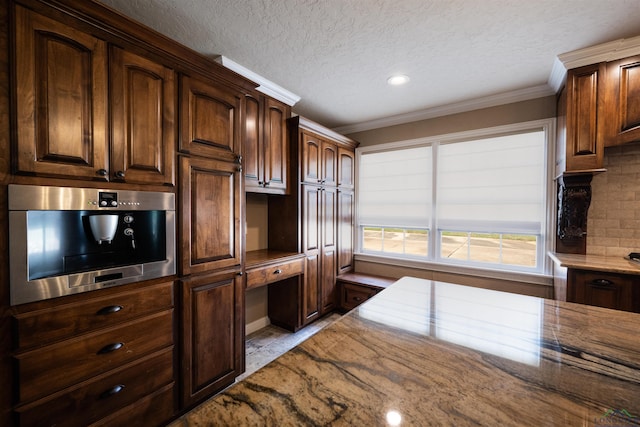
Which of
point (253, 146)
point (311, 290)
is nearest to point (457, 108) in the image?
point (253, 146)

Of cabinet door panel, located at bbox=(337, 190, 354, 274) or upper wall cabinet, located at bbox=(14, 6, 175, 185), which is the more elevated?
upper wall cabinet, located at bbox=(14, 6, 175, 185)

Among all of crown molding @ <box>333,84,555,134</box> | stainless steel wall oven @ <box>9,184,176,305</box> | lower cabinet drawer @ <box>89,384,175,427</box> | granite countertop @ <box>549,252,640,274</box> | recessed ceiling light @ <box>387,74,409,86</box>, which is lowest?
lower cabinet drawer @ <box>89,384,175,427</box>

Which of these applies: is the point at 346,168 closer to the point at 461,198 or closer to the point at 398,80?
the point at 398,80

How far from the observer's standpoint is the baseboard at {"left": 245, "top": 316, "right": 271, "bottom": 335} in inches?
115

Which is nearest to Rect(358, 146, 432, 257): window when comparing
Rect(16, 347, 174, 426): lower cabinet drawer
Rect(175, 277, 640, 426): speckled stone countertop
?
Rect(175, 277, 640, 426): speckled stone countertop

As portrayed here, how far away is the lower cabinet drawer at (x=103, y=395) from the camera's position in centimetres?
120

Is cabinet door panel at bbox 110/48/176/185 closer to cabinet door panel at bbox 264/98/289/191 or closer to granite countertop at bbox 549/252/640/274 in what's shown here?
cabinet door panel at bbox 264/98/289/191

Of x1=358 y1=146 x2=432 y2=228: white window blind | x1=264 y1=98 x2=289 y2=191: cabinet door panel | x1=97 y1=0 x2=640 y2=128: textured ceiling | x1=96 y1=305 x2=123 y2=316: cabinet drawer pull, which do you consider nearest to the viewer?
x1=96 y1=305 x2=123 y2=316: cabinet drawer pull

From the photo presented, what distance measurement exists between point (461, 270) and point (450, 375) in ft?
8.93

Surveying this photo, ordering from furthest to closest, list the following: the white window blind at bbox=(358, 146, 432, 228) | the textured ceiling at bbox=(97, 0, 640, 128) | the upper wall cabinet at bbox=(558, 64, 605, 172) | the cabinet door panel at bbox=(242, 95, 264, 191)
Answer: the white window blind at bbox=(358, 146, 432, 228) → the cabinet door panel at bbox=(242, 95, 264, 191) → the upper wall cabinet at bbox=(558, 64, 605, 172) → the textured ceiling at bbox=(97, 0, 640, 128)

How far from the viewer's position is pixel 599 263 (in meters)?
2.01

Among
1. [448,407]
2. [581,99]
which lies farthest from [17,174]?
[581,99]

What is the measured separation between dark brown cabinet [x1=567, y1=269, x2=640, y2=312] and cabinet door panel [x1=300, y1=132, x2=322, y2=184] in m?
2.41

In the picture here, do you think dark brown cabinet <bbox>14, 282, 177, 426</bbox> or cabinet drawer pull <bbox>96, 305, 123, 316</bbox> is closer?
dark brown cabinet <bbox>14, 282, 177, 426</bbox>
